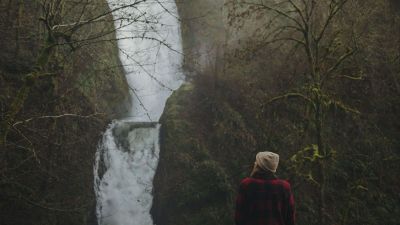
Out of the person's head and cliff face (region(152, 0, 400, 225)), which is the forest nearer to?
cliff face (region(152, 0, 400, 225))

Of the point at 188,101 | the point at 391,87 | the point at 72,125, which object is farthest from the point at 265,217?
the point at 188,101

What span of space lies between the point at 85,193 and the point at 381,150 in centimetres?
894

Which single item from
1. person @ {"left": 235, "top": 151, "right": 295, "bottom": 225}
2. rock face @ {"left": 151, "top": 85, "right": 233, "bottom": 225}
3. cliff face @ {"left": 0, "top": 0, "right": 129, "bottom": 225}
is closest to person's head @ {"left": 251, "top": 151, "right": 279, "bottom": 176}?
person @ {"left": 235, "top": 151, "right": 295, "bottom": 225}

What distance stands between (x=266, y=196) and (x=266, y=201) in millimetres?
51

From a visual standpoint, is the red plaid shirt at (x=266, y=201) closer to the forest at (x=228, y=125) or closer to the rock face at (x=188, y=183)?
the forest at (x=228, y=125)

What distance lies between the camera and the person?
159 inches

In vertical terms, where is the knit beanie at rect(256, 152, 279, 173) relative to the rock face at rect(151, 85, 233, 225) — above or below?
above

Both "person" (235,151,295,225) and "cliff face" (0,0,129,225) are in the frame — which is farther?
"cliff face" (0,0,129,225)

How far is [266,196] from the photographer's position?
4.04m

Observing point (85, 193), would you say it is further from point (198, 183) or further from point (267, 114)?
point (267, 114)

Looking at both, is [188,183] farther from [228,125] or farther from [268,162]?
[268,162]

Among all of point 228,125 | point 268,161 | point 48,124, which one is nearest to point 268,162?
point 268,161

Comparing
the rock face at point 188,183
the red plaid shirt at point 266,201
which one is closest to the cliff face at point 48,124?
the rock face at point 188,183

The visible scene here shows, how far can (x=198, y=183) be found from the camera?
1238cm
